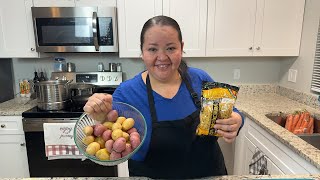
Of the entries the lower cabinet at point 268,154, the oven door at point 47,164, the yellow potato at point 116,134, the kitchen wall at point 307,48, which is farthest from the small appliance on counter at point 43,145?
the kitchen wall at point 307,48

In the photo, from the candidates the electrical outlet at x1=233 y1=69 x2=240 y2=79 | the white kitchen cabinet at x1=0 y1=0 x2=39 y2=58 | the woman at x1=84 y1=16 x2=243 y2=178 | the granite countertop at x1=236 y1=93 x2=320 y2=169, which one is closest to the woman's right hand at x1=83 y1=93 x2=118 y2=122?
the woman at x1=84 y1=16 x2=243 y2=178

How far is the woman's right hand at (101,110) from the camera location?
802 mm

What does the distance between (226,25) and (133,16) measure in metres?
0.87

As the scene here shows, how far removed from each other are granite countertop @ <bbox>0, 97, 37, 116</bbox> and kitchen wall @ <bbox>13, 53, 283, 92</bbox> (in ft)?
0.98

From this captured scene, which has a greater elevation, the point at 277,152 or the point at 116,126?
the point at 116,126

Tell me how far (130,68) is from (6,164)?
1487 millimetres

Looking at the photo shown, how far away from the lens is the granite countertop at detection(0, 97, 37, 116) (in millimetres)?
2088

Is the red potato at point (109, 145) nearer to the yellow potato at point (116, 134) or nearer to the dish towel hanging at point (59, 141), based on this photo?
the yellow potato at point (116, 134)

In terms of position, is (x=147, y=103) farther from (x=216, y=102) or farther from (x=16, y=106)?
(x=16, y=106)

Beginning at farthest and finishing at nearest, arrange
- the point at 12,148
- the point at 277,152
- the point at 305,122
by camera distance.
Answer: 1. the point at 12,148
2. the point at 305,122
3. the point at 277,152

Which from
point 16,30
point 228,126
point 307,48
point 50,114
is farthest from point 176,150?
point 16,30

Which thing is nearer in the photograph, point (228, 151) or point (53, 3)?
point (53, 3)

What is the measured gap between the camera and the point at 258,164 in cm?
180

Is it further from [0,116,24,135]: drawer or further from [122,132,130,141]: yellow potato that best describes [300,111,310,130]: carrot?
[0,116,24,135]: drawer
